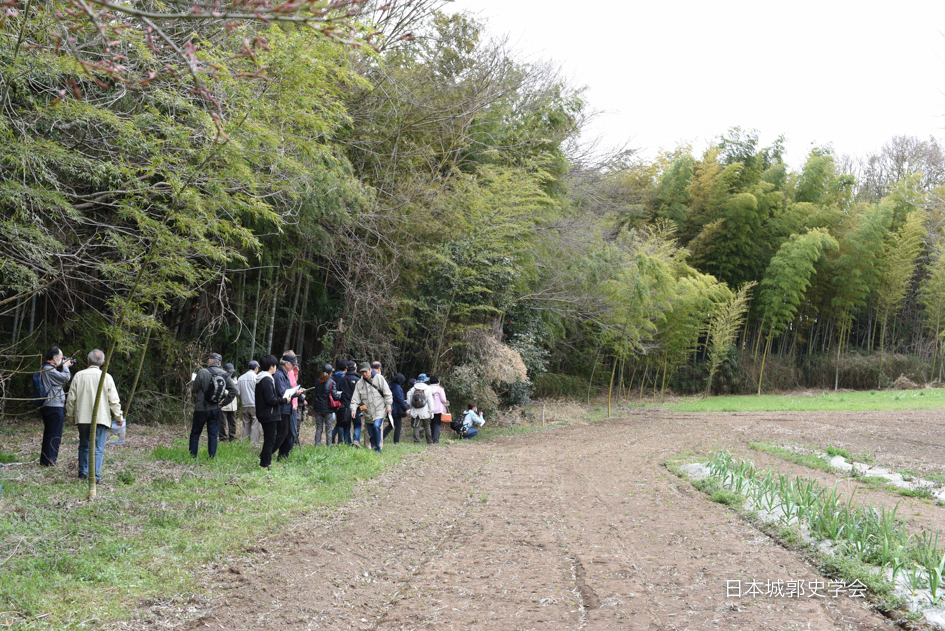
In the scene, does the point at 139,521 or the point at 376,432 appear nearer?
the point at 139,521

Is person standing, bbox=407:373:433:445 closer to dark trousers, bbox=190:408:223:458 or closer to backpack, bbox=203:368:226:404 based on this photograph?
dark trousers, bbox=190:408:223:458

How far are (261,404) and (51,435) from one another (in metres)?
2.12

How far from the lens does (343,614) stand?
338 cm

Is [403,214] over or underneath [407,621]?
over

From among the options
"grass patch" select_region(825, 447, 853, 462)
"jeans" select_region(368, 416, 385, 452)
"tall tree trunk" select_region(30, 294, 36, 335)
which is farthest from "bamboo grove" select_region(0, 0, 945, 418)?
"grass patch" select_region(825, 447, 853, 462)

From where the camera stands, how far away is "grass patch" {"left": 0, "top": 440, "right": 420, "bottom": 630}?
3229 millimetres

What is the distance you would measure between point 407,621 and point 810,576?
2526mm

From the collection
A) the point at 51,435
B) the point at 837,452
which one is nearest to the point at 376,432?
the point at 51,435

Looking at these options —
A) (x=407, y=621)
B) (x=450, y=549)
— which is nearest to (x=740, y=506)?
(x=450, y=549)

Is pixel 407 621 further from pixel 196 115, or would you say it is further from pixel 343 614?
pixel 196 115

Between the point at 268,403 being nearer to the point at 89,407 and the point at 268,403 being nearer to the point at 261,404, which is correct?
the point at 261,404

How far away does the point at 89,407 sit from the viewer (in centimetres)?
586

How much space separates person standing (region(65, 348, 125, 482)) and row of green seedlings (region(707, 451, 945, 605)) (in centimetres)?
592

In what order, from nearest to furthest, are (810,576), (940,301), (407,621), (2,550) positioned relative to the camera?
(407,621) < (2,550) < (810,576) < (940,301)
